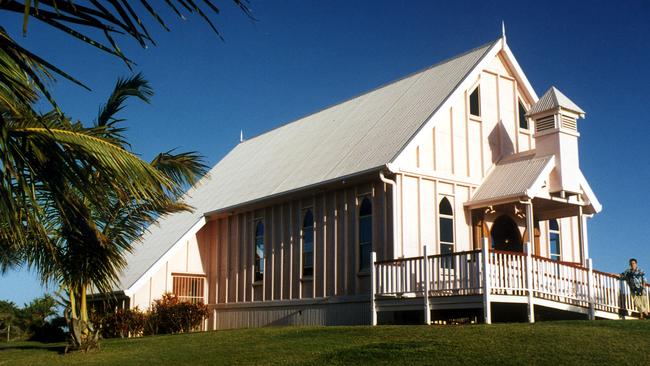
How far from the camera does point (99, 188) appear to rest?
5996 mm

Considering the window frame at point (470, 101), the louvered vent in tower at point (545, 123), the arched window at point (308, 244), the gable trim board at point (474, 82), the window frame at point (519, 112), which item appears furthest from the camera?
the window frame at point (519, 112)

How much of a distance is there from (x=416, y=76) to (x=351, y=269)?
8701 mm

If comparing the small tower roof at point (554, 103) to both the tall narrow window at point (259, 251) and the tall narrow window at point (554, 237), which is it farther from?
the tall narrow window at point (259, 251)

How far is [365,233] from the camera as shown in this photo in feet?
74.3

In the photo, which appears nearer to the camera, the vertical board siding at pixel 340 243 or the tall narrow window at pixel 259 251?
the vertical board siding at pixel 340 243

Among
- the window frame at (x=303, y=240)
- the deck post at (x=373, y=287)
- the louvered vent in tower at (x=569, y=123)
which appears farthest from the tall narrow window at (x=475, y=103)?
the deck post at (x=373, y=287)

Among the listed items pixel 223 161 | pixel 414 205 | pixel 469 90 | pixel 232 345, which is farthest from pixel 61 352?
pixel 223 161

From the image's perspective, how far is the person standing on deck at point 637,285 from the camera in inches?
803

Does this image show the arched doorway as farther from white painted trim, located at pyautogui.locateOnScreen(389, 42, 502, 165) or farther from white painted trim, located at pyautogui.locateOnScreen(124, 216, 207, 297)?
white painted trim, located at pyautogui.locateOnScreen(124, 216, 207, 297)

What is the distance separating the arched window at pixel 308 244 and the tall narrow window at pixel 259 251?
2.76 metres

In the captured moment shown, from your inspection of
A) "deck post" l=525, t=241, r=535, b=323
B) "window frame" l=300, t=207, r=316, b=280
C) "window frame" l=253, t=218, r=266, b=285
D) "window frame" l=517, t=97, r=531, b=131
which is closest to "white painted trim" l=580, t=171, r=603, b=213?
"window frame" l=517, t=97, r=531, b=131

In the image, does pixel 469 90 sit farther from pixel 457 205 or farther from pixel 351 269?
pixel 351 269

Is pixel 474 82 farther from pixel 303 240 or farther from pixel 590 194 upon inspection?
pixel 303 240

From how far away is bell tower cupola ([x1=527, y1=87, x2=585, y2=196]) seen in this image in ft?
73.3
